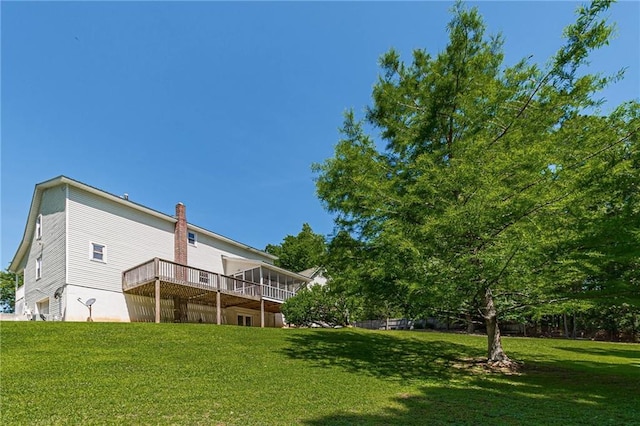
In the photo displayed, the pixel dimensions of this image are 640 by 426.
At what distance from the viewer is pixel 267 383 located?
24.8 feet

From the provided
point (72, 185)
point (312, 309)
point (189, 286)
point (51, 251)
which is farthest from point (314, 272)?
point (51, 251)

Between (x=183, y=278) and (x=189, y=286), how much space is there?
0.87m

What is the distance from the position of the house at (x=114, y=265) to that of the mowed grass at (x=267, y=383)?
4.53 meters

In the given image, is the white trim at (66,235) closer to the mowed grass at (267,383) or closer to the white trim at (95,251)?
the white trim at (95,251)

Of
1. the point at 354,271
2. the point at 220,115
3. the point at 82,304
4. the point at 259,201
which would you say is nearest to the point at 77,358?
the point at 354,271

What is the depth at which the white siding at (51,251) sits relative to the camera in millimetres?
16766

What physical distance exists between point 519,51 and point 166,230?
18.7 meters

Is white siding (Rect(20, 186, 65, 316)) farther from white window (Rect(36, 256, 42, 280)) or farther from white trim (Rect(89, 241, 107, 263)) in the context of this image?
white trim (Rect(89, 241, 107, 263))

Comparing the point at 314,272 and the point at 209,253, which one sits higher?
the point at 209,253

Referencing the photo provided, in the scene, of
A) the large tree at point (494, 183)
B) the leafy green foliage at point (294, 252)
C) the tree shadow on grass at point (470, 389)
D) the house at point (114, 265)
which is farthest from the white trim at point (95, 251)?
the leafy green foliage at point (294, 252)

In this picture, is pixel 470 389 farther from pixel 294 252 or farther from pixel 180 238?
pixel 294 252

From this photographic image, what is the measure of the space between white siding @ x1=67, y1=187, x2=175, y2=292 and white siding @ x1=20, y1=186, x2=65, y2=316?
1.71 ft

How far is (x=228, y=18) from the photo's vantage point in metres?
13.1

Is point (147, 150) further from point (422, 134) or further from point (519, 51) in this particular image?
point (519, 51)
